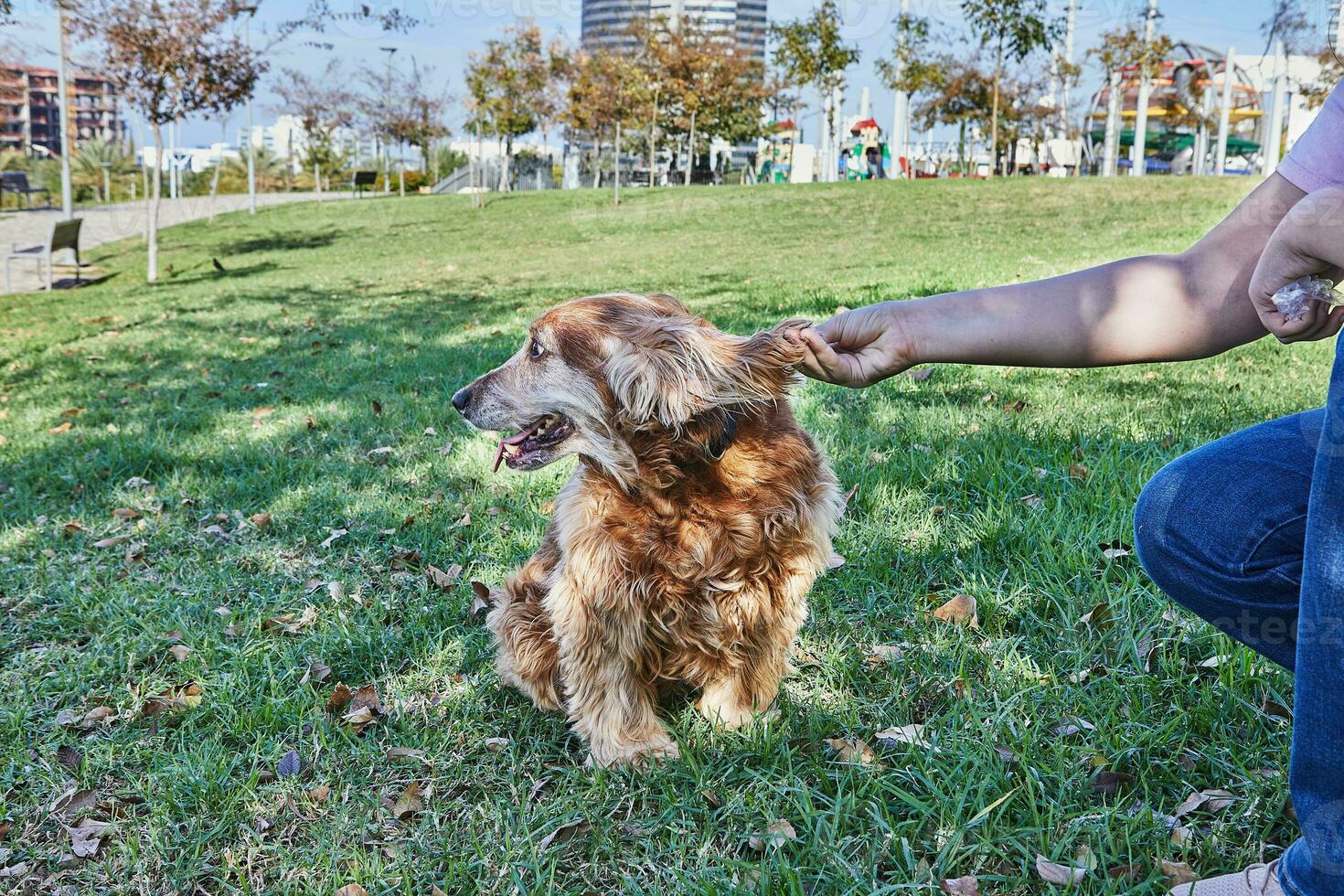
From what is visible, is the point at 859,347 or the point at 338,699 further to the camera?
the point at 338,699

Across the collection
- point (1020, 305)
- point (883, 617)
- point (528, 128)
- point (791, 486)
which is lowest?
point (883, 617)

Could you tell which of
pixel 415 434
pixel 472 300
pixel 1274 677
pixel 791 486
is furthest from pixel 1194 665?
pixel 472 300

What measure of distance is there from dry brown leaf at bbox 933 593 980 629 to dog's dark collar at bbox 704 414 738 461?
1127 mm

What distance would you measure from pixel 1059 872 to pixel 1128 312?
123cm

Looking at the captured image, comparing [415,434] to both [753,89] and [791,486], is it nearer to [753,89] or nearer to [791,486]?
[791,486]

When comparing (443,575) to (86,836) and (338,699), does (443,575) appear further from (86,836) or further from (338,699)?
(86,836)

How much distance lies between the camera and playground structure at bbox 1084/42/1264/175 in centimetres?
3048

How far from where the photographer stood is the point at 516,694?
308cm

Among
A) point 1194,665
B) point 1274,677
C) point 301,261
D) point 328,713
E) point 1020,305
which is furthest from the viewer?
point 301,261

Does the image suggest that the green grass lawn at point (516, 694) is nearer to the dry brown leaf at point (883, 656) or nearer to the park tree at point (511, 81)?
the dry brown leaf at point (883, 656)

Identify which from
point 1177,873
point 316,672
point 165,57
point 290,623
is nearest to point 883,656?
point 1177,873

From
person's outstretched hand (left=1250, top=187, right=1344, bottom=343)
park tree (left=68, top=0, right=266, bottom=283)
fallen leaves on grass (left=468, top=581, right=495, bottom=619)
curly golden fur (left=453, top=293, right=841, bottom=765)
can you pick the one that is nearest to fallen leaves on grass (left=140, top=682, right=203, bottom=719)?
fallen leaves on grass (left=468, top=581, right=495, bottom=619)

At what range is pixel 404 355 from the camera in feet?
28.2

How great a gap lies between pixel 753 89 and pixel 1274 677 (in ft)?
130
